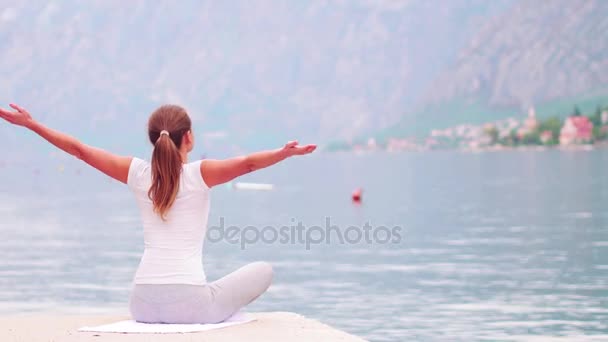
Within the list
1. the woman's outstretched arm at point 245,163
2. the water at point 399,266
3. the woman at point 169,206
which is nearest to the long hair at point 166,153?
the woman at point 169,206

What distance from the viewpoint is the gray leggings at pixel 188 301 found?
29.4 ft

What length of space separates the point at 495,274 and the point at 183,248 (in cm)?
1476

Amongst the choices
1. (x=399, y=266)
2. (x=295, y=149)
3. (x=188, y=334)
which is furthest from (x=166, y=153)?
(x=399, y=266)

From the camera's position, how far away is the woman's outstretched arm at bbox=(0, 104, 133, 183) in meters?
8.74

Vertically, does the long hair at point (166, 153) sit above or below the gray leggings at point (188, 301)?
above

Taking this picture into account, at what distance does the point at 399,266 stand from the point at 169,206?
16.5m

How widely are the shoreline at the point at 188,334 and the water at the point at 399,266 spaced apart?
5.79 m

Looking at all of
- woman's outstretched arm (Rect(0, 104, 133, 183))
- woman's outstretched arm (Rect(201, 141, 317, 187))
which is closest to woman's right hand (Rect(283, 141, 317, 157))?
woman's outstretched arm (Rect(201, 141, 317, 187))

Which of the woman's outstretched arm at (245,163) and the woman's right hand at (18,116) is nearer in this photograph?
the woman's outstretched arm at (245,163)

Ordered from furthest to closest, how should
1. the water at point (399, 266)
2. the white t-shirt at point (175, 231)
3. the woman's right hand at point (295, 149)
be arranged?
1. the water at point (399, 266)
2. the white t-shirt at point (175, 231)
3. the woman's right hand at point (295, 149)

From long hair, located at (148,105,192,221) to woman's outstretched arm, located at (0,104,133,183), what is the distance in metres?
0.24

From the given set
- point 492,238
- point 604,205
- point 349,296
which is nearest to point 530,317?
point 349,296

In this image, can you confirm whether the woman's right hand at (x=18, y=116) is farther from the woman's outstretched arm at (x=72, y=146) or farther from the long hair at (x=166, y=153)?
the long hair at (x=166, y=153)

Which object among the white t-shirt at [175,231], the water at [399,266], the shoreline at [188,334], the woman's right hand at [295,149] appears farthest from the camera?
the water at [399,266]
